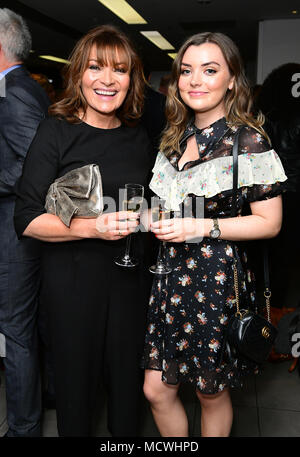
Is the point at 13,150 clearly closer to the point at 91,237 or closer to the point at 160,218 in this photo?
the point at 91,237

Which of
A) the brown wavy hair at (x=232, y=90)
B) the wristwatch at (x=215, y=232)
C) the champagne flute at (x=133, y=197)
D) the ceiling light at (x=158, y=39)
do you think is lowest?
the wristwatch at (x=215, y=232)

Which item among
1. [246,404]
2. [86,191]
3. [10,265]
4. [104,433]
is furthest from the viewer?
[246,404]

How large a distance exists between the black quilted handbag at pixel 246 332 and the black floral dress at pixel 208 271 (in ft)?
0.10

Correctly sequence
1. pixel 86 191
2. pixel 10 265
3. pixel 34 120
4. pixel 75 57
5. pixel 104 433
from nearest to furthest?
pixel 86 191 → pixel 75 57 → pixel 34 120 → pixel 10 265 → pixel 104 433

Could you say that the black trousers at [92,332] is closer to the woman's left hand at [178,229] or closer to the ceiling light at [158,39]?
the woman's left hand at [178,229]

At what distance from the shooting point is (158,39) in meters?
11.9

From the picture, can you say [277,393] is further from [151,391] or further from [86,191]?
[86,191]

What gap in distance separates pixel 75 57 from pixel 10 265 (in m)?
1.01

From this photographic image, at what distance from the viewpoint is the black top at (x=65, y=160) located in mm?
1727

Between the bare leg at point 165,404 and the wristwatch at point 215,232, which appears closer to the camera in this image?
the wristwatch at point 215,232

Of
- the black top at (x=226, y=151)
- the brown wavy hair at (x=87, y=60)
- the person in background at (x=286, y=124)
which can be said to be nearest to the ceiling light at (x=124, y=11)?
the person in background at (x=286, y=124)

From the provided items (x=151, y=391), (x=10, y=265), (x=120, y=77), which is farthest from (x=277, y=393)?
(x=120, y=77)

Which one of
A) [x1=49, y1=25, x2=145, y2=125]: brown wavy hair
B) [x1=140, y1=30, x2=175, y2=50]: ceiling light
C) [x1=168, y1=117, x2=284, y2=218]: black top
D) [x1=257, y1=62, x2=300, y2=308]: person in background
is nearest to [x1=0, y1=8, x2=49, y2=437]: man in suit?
[x1=49, y1=25, x2=145, y2=125]: brown wavy hair
